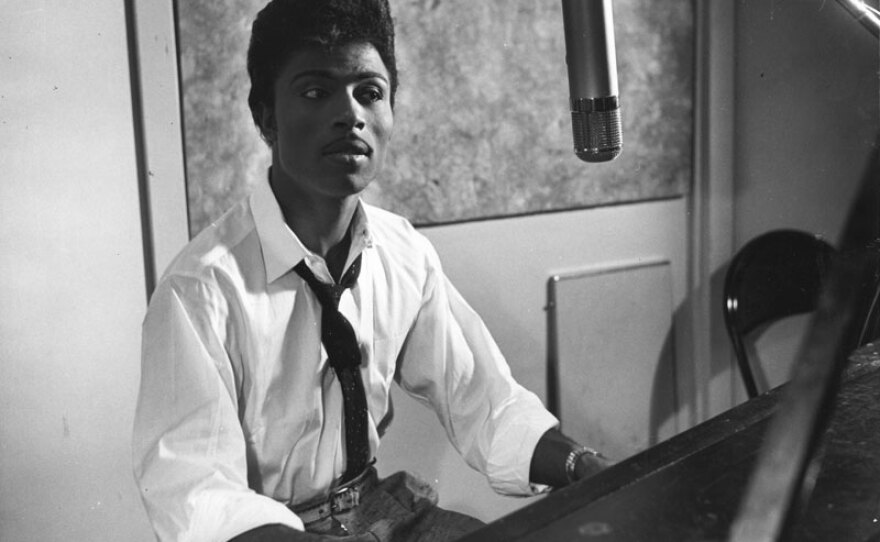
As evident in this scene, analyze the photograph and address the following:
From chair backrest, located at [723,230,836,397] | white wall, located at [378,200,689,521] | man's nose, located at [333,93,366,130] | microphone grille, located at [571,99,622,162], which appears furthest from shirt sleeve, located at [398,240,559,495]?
chair backrest, located at [723,230,836,397]

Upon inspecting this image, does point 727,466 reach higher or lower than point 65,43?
lower

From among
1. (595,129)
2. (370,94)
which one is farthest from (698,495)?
(370,94)

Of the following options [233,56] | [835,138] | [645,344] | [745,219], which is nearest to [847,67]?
[835,138]

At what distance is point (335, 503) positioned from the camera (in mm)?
1358

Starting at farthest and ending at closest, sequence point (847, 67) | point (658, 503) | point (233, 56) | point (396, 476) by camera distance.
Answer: point (847, 67) → point (233, 56) → point (396, 476) → point (658, 503)

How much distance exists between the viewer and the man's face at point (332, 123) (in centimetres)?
139

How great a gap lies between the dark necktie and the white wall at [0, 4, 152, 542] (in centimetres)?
48

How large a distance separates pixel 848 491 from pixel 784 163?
200 cm

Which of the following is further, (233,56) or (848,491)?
(233,56)

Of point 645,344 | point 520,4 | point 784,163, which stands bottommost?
point 645,344

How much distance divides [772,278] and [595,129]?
68.8 inches

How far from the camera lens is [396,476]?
1477mm

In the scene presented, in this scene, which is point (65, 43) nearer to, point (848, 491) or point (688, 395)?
point (848, 491)

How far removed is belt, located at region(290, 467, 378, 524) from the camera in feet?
4.39
